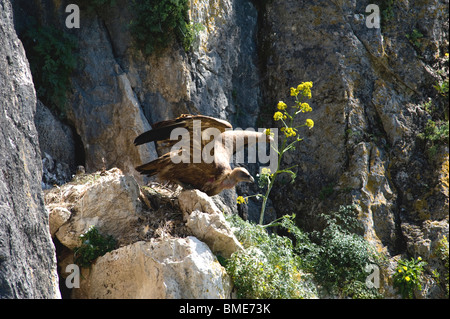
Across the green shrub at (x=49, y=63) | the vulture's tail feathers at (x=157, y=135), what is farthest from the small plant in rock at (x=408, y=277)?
the green shrub at (x=49, y=63)

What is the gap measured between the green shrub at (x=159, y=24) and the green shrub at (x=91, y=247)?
2.74 m

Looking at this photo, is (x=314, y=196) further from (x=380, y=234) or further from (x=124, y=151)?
(x=124, y=151)

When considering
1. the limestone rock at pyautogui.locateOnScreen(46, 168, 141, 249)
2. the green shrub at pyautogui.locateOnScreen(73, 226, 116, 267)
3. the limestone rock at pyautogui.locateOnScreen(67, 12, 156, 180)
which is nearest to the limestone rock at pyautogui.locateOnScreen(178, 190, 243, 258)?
the limestone rock at pyautogui.locateOnScreen(46, 168, 141, 249)

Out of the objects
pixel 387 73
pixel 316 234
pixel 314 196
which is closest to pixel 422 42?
pixel 387 73

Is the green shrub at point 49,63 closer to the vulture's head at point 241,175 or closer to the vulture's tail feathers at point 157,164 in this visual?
the vulture's tail feathers at point 157,164

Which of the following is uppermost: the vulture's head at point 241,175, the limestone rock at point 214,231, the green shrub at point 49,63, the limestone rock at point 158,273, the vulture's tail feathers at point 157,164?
the green shrub at point 49,63

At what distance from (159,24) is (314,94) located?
2.40m

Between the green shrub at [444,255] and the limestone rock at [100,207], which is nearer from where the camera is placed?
the limestone rock at [100,207]

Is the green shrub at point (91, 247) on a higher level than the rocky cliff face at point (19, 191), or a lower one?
lower

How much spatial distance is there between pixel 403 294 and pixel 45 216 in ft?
14.1

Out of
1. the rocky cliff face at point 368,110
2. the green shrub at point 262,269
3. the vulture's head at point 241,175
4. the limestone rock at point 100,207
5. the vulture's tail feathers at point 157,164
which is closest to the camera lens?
the green shrub at point 262,269

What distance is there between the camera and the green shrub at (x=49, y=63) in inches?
247

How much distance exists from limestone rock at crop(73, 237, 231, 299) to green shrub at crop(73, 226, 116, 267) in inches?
2.8

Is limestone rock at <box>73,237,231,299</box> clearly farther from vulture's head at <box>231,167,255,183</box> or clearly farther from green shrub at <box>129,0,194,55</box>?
green shrub at <box>129,0,194,55</box>
